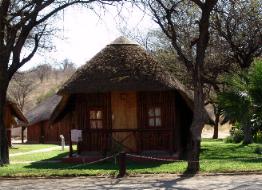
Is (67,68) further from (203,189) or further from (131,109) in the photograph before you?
(203,189)

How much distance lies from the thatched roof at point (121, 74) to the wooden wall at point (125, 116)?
110cm

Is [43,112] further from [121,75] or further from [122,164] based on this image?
[122,164]

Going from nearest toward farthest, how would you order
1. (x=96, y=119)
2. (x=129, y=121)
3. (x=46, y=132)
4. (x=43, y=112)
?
(x=129, y=121)
(x=96, y=119)
(x=43, y=112)
(x=46, y=132)

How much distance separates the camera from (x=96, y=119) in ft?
77.5

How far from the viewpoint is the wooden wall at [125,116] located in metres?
23.3

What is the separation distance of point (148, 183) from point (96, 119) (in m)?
8.61

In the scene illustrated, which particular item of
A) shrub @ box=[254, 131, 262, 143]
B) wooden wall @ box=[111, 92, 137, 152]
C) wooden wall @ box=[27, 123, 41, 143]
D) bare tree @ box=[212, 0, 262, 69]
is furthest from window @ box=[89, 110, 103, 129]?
wooden wall @ box=[27, 123, 41, 143]

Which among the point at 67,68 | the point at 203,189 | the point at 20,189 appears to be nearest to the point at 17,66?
the point at 20,189

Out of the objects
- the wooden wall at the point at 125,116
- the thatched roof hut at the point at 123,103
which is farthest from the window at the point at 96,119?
the wooden wall at the point at 125,116

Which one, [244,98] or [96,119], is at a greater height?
[244,98]

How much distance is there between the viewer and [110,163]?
69.7 feet

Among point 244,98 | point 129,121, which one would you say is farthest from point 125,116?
point 244,98

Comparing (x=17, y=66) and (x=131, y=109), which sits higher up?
(x=17, y=66)

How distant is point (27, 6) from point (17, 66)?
2.41 metres
